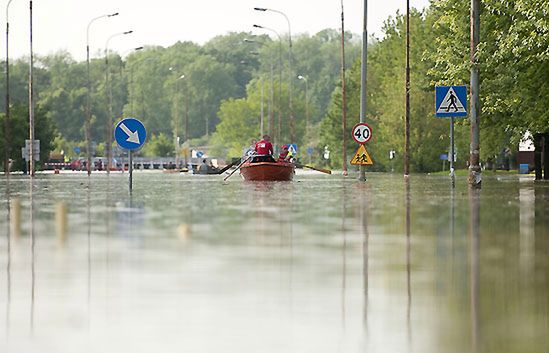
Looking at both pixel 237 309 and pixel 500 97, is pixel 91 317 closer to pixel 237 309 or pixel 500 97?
pixel 237 309

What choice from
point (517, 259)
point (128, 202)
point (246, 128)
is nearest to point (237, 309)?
point (517, 259)

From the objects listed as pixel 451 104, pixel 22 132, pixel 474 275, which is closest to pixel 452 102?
pixel 451 104

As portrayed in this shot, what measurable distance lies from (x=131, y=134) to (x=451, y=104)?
10.7 m

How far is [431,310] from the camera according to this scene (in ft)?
35.2

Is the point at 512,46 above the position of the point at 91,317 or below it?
above

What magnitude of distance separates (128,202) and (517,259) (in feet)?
60.2

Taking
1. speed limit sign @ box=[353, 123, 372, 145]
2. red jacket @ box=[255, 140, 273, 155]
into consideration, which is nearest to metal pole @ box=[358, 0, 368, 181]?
red jacket @ box=[255, 140, 273, 155]

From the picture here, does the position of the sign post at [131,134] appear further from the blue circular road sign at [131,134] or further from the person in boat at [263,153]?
the person in boat at [263,153]

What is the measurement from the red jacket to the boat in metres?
0.74

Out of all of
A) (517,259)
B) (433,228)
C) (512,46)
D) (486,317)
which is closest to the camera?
(486,317)

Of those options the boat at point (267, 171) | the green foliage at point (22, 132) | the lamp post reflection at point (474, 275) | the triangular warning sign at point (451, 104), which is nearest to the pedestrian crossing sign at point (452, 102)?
the triangular warning sign at point (451, 104)

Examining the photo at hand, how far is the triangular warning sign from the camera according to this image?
43.3 metres

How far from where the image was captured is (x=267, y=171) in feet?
183

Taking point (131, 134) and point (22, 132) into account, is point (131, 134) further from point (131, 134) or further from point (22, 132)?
point (22, 132)
